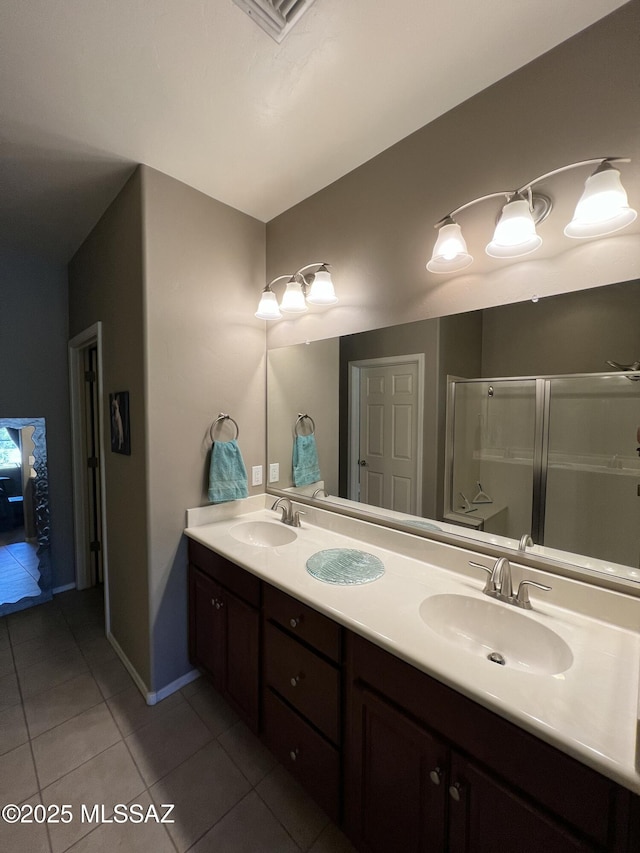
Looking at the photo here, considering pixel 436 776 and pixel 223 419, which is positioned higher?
pixel 223 419

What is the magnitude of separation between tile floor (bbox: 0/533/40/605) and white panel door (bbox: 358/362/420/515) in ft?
8.41

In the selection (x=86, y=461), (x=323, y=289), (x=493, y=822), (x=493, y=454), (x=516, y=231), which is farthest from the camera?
(x=86, y=461)

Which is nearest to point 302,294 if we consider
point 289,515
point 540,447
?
point 289,515

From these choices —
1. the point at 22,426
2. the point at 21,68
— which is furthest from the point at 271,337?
the point at 22,426

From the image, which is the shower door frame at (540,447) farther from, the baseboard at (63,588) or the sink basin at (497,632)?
the baseboard at (63,588)

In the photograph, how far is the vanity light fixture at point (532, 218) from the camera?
0.91 meters

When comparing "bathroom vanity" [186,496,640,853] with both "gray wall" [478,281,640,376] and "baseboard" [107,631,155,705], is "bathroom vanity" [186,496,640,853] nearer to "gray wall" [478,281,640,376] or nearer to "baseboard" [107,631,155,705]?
"baseboard" [107,631,155,705]

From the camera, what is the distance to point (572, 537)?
113 centimetres

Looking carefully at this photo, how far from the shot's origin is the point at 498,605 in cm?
107

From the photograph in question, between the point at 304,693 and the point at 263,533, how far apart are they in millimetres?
Result: 819

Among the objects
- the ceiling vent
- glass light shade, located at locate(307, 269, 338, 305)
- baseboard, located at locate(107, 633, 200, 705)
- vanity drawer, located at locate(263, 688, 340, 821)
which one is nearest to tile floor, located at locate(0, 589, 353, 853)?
baseboard, located at locate(107, 633, 200, 705)

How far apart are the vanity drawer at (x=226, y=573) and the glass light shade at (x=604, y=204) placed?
159cm

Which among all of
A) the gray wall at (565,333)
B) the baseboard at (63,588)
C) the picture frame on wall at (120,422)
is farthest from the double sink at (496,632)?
the baseboard at (63,588)

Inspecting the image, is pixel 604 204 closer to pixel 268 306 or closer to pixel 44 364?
pixel 268 306
